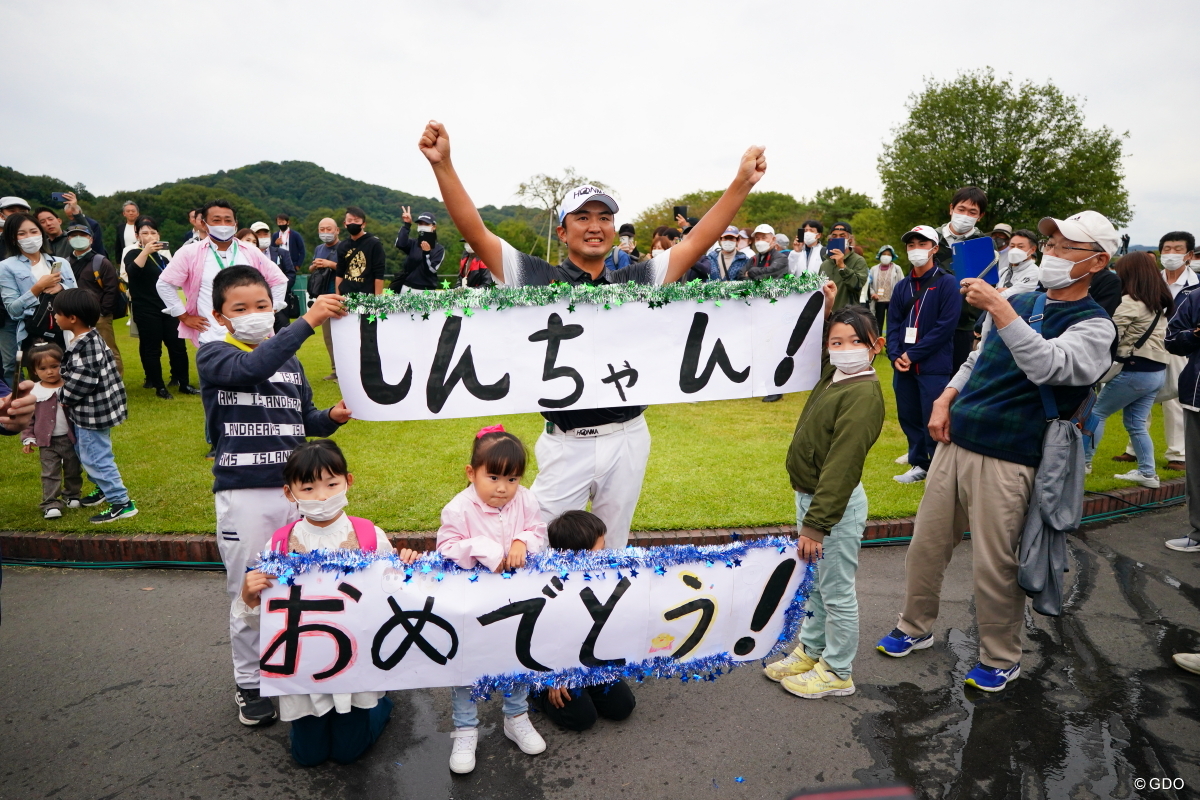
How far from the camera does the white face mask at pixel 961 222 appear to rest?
205 inches

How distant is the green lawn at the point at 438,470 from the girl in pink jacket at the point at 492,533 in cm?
229

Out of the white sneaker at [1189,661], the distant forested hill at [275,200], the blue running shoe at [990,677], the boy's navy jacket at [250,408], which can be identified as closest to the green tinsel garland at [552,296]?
the boy's navy jacket at [250,408]

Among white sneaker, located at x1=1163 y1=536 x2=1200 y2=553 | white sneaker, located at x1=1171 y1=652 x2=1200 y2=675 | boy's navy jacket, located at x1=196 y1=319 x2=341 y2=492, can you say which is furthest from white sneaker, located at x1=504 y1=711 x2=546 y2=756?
white sneaker, located at x1=1163 y1=536 x2=1200 y2=553

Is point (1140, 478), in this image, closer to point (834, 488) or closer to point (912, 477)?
point (912, 477)

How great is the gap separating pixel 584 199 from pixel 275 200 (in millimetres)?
55788

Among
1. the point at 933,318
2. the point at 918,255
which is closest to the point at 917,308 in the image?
the point at 933,318

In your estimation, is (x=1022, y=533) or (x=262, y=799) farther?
(x=1022, y=533)

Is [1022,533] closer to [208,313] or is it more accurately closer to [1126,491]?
[1126,491]

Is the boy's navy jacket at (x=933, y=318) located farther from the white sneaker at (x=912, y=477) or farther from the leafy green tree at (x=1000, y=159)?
the leafy green tree at (x=1000, y=159)

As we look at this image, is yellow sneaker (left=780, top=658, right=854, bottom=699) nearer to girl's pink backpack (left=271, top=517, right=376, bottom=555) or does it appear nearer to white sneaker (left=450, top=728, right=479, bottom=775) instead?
white sneaker (left=450, top=728, right=479, bottom=775)

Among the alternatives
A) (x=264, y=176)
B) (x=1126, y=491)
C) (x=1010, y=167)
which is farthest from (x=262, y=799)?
(x=264, y=176)

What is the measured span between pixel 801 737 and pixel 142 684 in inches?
129

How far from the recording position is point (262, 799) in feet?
9.18

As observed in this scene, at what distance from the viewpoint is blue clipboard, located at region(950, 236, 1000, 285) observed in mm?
3401
